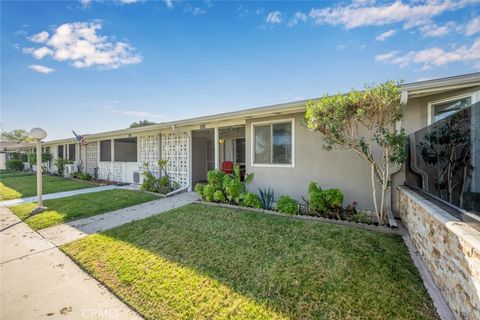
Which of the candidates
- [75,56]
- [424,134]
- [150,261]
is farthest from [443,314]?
[75,56]

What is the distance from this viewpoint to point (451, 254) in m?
2.13

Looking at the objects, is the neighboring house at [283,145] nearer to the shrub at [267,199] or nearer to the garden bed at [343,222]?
the shrub at [267,199]

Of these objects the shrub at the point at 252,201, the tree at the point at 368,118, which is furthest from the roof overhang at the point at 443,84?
the shrub at the point at 252,201

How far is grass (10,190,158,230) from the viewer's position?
18.9ft

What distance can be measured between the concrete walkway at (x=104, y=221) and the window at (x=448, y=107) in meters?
6.97

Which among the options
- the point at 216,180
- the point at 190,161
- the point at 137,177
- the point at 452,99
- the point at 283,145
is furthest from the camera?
the point at 137,177

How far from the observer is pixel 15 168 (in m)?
23.1

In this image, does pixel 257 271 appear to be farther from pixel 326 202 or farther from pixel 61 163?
pixel 61 163

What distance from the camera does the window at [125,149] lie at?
13616mm

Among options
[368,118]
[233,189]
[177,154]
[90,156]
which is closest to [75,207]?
[177,154]

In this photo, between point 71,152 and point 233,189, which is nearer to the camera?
point 233,189

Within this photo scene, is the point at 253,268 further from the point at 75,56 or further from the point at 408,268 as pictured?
the point at 75,56

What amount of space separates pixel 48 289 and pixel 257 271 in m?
2.84

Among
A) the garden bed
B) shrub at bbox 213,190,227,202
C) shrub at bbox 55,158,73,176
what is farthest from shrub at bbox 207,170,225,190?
shrub at bbox 55,158,73,176
